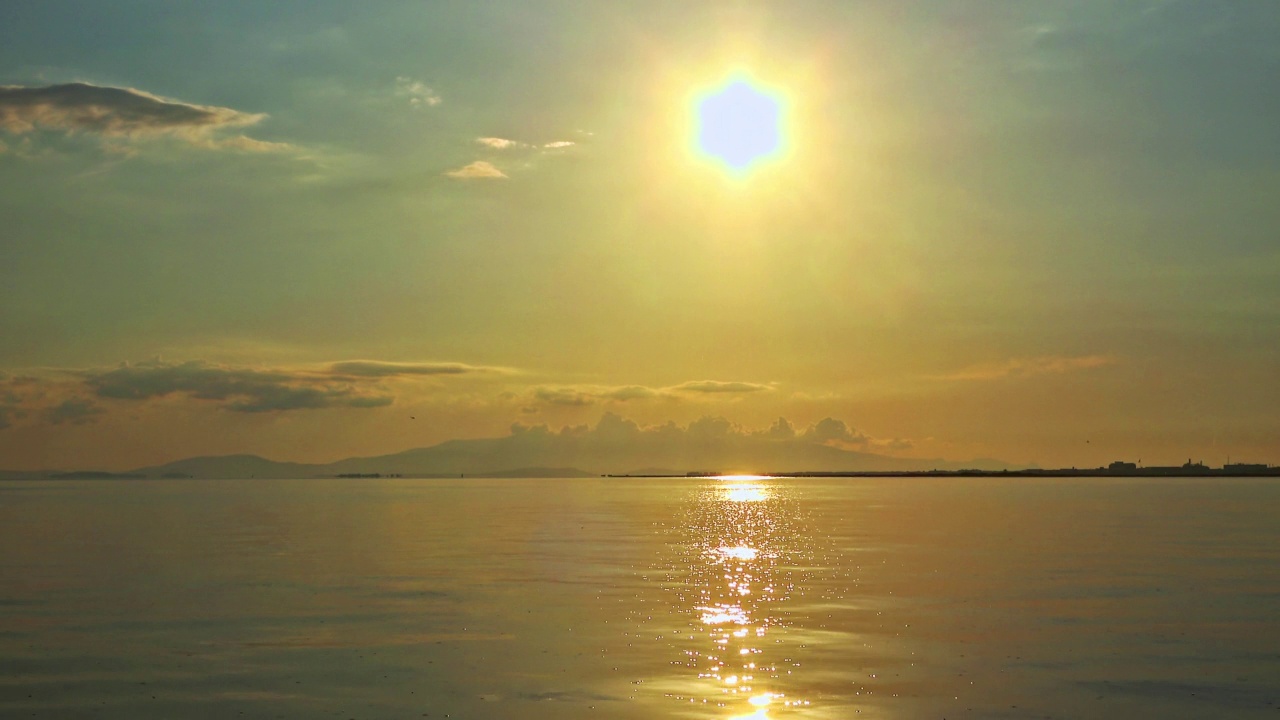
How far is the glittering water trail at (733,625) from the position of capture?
79.4 ft

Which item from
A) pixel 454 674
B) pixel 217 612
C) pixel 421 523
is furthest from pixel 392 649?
pixel 421 523

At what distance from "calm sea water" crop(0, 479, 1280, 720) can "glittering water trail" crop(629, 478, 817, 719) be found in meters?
0.12

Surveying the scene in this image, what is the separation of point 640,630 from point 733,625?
2.90m

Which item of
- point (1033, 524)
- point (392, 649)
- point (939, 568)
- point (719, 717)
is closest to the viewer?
point (719, 717)

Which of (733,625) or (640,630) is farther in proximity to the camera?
(733,625)

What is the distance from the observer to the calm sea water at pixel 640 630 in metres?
A: 24.4

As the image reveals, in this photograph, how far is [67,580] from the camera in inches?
1828

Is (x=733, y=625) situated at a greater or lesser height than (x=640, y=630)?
greater

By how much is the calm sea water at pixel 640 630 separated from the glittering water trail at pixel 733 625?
122mm

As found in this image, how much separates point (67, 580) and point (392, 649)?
2360 centimetres

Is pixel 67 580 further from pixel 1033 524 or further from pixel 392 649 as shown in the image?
pixel 1033 524

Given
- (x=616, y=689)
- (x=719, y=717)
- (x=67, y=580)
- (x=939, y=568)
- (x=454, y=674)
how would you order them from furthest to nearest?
(x=939, y=568)
(x=67, y=580)
(x=454, y=674)
(x=616, y=689)
(x=719, y=717)

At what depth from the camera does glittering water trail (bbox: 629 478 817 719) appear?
24.2 m

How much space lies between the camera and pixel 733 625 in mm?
33625
